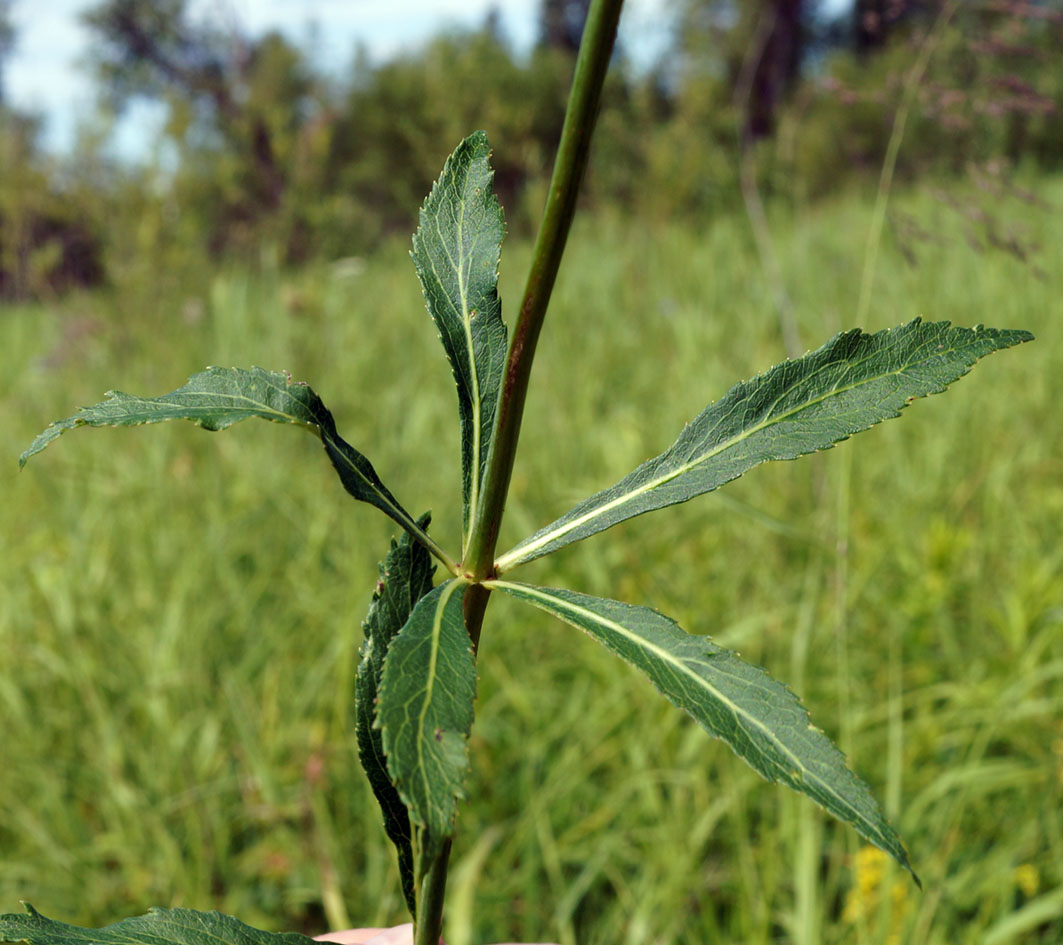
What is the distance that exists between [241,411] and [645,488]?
182 millimetres

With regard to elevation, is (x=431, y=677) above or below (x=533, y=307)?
below

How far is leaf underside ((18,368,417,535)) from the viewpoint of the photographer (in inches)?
15.1

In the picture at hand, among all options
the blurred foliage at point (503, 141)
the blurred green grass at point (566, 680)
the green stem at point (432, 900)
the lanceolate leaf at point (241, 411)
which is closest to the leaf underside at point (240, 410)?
the lanceolate leaf at point (241, 411)

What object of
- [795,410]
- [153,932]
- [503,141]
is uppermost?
[503,141]

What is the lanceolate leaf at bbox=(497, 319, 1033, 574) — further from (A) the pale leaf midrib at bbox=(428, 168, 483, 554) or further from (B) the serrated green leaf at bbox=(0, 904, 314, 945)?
(B) the serrated green leaf at bbox=(0, 904, 314, 945)

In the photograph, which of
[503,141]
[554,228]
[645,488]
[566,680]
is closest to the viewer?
[554,228]

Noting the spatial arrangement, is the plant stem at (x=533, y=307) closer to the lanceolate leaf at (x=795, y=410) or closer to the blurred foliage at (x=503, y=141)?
the lanceolate leaf at (x=795, y=410)

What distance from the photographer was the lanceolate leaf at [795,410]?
39 cm

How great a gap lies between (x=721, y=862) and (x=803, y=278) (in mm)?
3158

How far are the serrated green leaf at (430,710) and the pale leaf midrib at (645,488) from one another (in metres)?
0.04

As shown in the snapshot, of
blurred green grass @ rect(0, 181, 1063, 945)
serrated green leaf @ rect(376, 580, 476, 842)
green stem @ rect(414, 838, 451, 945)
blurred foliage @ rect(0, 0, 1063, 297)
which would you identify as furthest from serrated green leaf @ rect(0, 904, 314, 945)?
blurred foliage @ rect(0, 0, 1063, 297)

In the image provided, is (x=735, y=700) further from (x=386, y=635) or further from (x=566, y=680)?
(x=566, y=680)

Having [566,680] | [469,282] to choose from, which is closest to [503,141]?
[566,680]

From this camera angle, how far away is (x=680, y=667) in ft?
1.24
